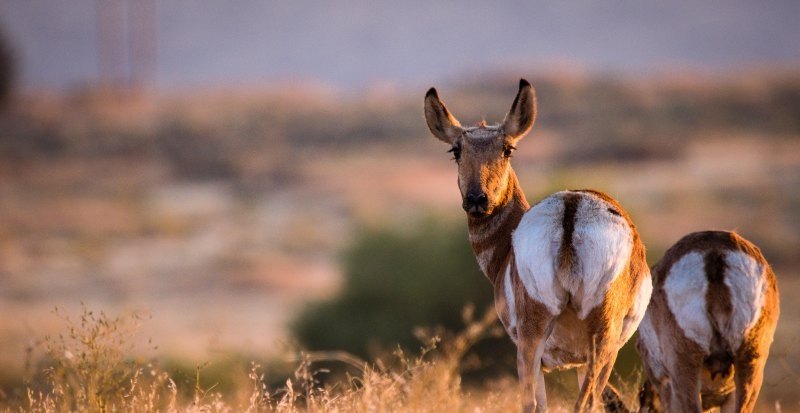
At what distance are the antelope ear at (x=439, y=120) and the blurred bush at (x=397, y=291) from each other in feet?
63.1

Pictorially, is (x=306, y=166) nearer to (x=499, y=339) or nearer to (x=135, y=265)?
(x=135, y=265)

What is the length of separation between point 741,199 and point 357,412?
64.2 meters

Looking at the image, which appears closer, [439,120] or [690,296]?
[690,296]

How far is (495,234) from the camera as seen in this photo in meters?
7.94

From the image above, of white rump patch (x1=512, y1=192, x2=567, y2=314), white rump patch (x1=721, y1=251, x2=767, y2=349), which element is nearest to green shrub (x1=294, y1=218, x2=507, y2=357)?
white rump patch (x1=721, y1=251, x2=767, y2=349)

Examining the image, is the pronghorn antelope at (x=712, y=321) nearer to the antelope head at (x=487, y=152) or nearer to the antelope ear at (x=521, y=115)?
the antelope head at (x=487, y=152)

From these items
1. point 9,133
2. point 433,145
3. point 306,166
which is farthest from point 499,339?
point 9,133

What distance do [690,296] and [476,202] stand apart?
174cm

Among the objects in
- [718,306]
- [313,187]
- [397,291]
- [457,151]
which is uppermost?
[457,151]

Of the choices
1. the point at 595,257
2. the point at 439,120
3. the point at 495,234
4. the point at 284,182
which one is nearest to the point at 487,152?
the point at 495,234

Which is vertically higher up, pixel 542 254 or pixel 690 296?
pixel 542 254

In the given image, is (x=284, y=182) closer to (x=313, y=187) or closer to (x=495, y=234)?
(x=313, y=187)

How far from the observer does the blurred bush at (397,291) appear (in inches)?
1118

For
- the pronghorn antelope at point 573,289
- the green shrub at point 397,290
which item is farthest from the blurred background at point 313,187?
the pronghorn antelope at point 573,289
